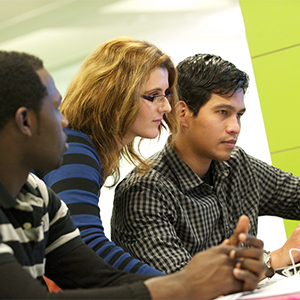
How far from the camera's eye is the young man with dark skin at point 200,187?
4.51 ft

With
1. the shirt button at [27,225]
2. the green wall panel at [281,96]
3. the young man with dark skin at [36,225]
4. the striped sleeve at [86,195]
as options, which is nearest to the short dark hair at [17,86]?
the young man with dark skin at [36,225]

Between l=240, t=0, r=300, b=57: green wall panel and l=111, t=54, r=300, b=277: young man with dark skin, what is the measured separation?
0.58m

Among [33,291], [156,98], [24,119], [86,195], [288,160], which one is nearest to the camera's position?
[33,291]

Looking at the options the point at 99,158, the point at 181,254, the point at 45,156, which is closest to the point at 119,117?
the point at 99,158

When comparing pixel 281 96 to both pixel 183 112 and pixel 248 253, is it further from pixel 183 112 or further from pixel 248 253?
pixel 248 253

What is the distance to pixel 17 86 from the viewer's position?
750 millimetres

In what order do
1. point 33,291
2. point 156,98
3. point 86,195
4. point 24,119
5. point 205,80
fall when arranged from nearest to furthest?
point 33,291 → point 24,119 → point 86,195 → point 156,98 → point 205,80

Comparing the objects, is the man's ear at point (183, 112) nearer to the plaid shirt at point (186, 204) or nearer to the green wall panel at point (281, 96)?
the plaid shirt at point (186, 204)

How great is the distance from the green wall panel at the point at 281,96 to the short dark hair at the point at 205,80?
1.66 feet

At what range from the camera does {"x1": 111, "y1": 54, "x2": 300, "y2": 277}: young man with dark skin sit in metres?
1.38

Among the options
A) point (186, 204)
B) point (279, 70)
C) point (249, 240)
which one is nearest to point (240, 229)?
point (249, 240)

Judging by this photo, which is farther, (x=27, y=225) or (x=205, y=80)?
(x=205, y=80)

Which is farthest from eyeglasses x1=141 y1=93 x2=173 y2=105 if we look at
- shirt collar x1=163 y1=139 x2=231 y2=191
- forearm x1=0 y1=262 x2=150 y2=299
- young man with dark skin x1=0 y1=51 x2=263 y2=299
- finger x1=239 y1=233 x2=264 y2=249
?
forearm x1=0 y1=262 x2=150 y2=299

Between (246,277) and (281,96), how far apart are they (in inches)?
62.9
